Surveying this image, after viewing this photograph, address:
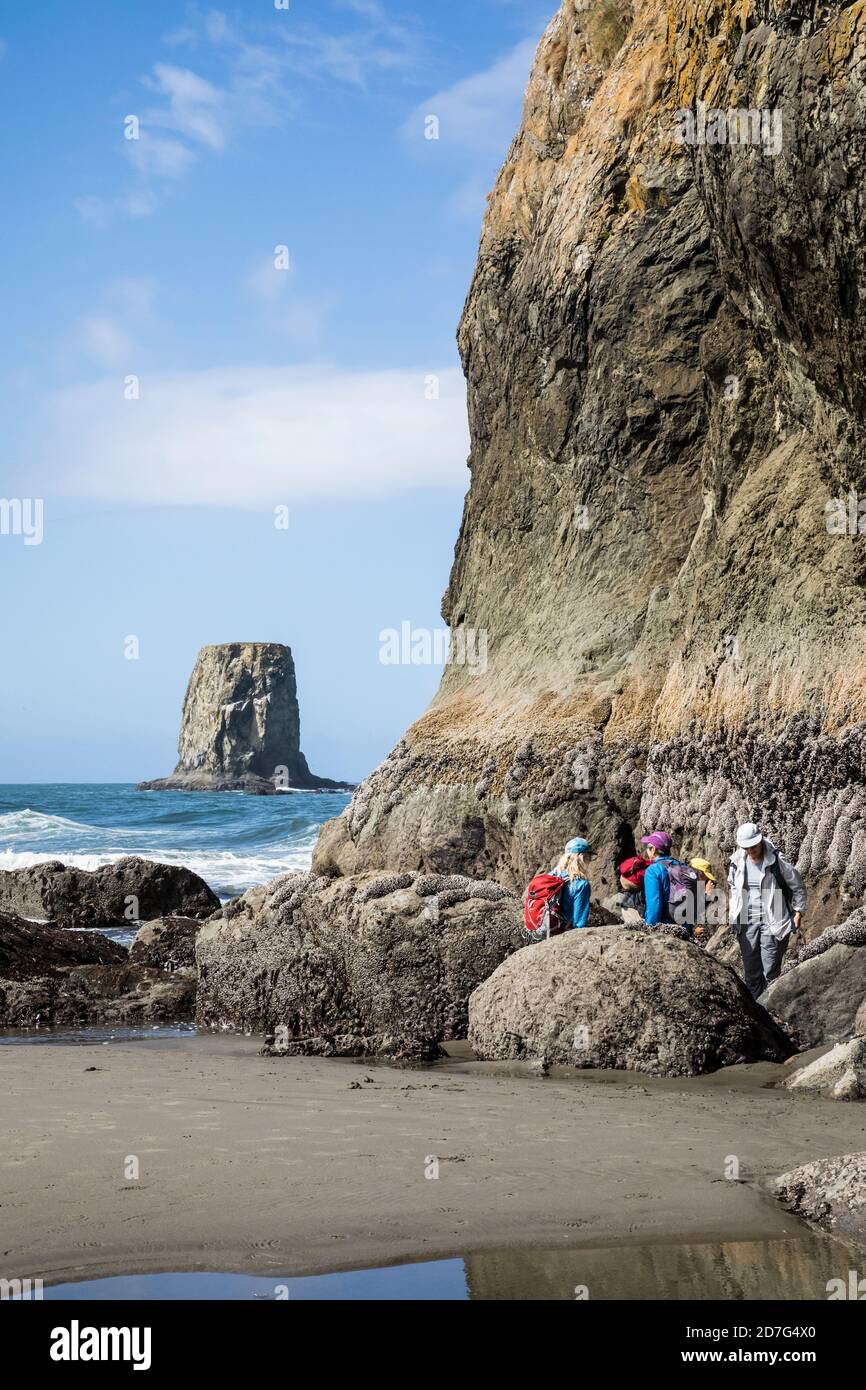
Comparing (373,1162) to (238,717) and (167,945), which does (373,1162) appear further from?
(238,717)

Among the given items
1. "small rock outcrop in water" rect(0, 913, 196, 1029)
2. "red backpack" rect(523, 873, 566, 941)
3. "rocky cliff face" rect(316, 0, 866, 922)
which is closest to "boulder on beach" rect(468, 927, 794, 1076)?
"red backpack" rect(523, 873, 566, 941)

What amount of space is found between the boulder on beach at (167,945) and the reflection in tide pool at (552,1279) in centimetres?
1051

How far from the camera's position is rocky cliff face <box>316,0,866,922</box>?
43.8 feet

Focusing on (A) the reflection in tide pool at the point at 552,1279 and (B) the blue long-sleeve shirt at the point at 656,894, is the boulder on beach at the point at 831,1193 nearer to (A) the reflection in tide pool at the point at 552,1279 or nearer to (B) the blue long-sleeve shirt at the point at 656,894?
(A) the reflection in tide pool at the point at 552,1279

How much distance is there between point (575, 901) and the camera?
10.7 m

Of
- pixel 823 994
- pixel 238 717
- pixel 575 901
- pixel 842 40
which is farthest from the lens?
pixel 238 717

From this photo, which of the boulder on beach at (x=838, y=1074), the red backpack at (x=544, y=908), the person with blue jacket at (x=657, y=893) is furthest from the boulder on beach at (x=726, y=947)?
the boulder on beach at (x=838, y=1074)

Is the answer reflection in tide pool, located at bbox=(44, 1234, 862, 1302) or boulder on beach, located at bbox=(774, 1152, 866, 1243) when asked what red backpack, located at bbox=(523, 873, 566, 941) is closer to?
boulder on beach, located at bbox=(774, 1152, 866, 1243)

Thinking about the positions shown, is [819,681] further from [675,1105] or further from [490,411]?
[490,411]

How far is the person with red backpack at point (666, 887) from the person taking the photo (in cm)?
1124

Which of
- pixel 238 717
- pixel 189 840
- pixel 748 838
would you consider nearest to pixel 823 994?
pixel 748 838

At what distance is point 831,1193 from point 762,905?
535 cm

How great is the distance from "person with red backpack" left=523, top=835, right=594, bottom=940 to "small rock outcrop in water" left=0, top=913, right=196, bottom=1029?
3741 mm

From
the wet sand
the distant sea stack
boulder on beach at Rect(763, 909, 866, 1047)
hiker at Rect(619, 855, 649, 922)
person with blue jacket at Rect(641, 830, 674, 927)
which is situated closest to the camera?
the wet sand
